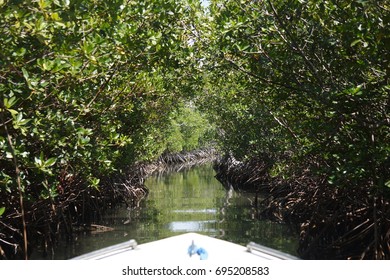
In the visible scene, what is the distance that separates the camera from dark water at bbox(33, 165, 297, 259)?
8.19 meters

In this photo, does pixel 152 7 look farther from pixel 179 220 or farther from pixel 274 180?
pixel 274 180

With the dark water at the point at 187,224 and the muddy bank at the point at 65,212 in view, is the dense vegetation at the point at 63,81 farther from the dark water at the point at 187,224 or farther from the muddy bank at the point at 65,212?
the dark water at the point at 187,224

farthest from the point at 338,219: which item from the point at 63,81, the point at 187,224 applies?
the point at 63,81

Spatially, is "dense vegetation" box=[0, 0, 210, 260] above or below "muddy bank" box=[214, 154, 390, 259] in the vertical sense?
above

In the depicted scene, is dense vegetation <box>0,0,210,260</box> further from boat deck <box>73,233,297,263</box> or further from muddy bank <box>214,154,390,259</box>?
muddy bank <box>214,154,390,259</box>

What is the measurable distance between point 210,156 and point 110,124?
141ft

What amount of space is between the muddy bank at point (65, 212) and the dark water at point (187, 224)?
0.74 feet

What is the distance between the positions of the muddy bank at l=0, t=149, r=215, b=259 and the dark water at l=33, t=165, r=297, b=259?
0.74ft

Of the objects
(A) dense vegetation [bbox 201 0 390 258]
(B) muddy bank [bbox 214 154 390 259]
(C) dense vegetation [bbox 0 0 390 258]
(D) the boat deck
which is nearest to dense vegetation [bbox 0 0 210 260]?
(C) dense vegetation [bbox 0 0 390 258]

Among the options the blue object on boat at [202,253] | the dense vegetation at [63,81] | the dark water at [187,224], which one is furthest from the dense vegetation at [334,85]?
the blue object on boat at [202,253]

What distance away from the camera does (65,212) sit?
28.8ft

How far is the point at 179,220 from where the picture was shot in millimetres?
10492

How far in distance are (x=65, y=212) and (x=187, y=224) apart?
89.9 inches

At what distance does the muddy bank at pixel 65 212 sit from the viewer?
6277mm
